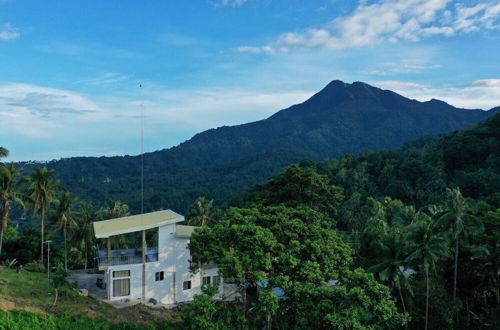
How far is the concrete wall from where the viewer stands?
2717cm

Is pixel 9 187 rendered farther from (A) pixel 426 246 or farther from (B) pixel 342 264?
(A) pixel 426 246

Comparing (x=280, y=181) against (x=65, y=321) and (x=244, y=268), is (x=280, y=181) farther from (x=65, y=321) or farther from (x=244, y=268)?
(x=65, y=321)

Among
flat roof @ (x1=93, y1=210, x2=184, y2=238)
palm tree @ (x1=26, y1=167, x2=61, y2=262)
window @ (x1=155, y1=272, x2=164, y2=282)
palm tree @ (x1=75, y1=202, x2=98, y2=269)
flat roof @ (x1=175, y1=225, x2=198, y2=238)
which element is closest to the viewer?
flat roof @ (x1=93, y1=210, x2=184, y2=238)

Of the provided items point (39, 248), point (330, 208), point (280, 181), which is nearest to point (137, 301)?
point (280, 181)

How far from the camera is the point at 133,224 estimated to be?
2758 centimetres

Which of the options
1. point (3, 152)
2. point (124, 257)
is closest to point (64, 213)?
point (3, 152)

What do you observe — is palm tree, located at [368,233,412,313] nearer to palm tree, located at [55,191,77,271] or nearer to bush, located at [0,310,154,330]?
bush, located at [0,310,154,330]

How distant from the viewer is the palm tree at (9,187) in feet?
103

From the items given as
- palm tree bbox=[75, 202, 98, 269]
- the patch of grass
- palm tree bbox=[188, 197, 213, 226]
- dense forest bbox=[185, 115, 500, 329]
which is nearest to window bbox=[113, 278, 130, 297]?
the patch of grass

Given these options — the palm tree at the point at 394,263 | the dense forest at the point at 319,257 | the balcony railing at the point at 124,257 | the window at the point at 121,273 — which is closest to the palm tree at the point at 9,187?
the dense forest at the point at 319,257

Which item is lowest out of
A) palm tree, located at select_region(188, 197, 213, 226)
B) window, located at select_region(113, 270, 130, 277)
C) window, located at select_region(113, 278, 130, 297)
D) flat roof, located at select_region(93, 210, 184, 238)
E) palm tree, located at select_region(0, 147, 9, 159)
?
window, located at select_region(113, 278, 130, 297)

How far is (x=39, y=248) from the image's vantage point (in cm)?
4006

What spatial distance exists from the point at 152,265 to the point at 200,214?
15470mm

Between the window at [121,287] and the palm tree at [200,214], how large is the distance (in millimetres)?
15632
